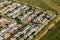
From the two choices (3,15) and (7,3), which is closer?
(3,15)

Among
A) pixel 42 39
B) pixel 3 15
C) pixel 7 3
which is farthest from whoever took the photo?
pixel 7 3

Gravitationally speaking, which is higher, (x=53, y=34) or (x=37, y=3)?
(x=37, y=3)

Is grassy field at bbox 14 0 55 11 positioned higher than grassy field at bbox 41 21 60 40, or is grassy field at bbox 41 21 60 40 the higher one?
grassy field at bbox 14 0 55 11

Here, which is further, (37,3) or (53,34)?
(37,3)

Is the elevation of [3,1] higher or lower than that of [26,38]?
higher

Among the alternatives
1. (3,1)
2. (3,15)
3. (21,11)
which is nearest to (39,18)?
(21,11)

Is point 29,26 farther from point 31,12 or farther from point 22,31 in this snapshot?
point 31,12

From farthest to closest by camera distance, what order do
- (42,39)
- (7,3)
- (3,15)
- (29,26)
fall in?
1. (7,3)
2. (3,15)
3. (29,26)
4. (42,39)

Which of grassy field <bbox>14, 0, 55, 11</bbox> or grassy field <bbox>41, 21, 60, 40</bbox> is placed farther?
grassy field <bbox>14, 0, 55, 11</bbox>

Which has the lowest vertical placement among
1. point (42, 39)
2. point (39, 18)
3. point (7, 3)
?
point (42, 39)

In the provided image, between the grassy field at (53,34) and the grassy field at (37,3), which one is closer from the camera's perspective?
the grassy field at (53,34)

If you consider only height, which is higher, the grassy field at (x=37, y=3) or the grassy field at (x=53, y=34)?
the grassy field at (x=37, y=3)
